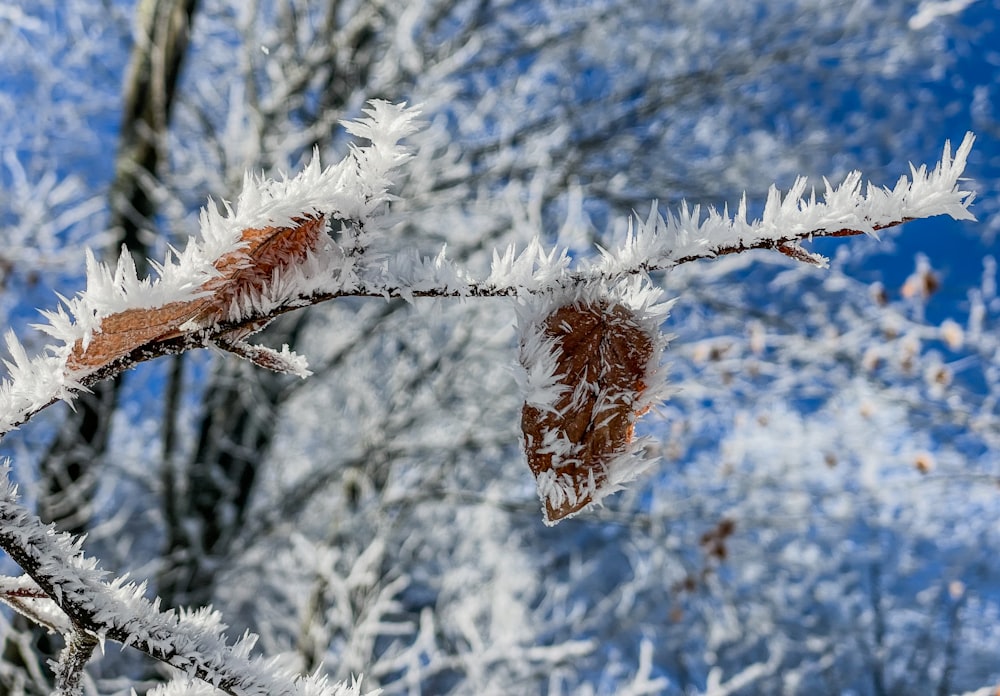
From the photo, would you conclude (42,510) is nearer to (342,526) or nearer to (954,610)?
(342,526)

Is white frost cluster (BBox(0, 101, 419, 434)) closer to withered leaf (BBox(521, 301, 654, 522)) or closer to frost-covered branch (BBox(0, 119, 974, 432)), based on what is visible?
frost-covered branch (BBox(0, 119, 974, 432))

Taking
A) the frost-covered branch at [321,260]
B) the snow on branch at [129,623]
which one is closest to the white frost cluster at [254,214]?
the frost-covered branch at [321,260]

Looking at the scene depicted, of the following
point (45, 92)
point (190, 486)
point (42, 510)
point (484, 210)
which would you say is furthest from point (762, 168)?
point (45, 92)

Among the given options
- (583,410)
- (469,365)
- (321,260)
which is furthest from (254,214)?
(469,365)

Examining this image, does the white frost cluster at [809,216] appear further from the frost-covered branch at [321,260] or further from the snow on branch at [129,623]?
the snow on branch at [129,623]

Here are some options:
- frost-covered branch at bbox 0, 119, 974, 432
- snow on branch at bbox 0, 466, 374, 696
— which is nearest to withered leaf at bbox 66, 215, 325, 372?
frost-covered branch at bbox 0, 119, 974, 432

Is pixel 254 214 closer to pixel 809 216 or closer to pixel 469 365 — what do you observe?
pixel 809 216
